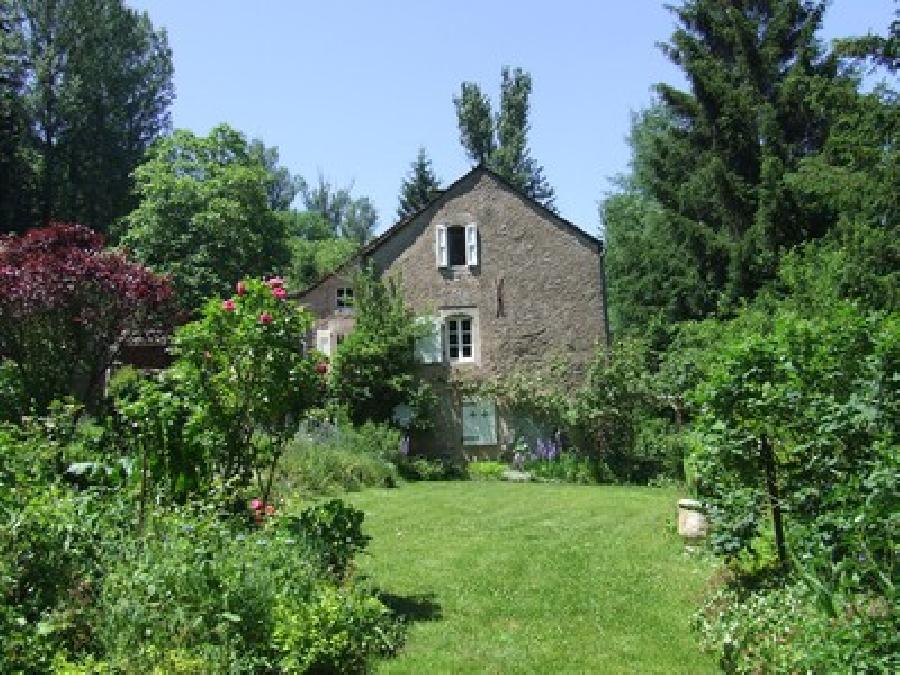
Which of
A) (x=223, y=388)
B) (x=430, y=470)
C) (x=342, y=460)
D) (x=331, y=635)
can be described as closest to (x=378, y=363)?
(x=430, y=470)

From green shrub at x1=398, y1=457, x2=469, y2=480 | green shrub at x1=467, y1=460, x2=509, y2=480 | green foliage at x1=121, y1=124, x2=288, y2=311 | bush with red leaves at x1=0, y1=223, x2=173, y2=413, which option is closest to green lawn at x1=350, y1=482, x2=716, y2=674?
bush with red leaves at x1=0, y1=223, x2=173, y2=413

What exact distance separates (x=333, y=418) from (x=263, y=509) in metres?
12.0

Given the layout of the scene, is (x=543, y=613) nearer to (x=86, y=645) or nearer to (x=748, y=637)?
(x=748, y=637)

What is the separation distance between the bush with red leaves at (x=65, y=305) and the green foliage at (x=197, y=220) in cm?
1885

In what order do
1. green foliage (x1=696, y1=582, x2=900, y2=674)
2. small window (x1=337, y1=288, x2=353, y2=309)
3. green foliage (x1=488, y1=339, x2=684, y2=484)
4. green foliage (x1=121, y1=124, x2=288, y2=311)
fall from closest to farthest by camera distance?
green foliage (x1=696, y1=582, x2=900, y2=674) → green foliage (x1=488, y1=339, x2=684, y2=484) → small window (x1=337, y1=288, x2=353, y2=309) → green foliage (x1=121, y1=124, x2=288, y2=311)

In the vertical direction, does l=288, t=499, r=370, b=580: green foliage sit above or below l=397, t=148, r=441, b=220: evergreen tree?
below

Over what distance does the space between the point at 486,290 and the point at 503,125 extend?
20.7 m

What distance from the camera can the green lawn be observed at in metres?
5.53

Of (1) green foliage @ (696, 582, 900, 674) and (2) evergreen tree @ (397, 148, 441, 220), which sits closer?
(1) green foliage @ (696, 582, 900, 674)

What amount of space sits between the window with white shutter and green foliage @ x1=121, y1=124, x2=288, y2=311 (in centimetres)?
1282

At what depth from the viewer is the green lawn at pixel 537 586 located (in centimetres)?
553

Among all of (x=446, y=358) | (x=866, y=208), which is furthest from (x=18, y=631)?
(x=446, y=358)

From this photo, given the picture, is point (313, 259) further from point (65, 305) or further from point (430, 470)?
point (65, 305)

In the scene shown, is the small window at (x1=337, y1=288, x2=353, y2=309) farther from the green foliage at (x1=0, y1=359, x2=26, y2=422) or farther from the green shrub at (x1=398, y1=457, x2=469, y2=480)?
the green foliage at (x1=0, y1=359, x2=26, y2=422)
